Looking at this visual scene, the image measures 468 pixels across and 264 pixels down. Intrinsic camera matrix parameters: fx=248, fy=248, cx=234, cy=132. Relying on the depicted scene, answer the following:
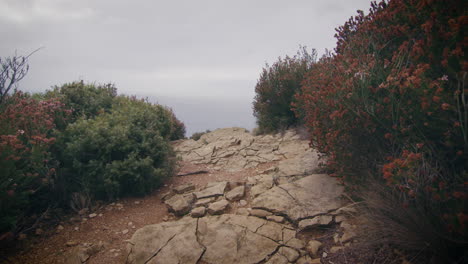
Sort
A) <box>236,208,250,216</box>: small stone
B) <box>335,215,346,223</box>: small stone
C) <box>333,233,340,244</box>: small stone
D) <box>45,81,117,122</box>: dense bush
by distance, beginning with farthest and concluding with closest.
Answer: <box>45,81,117,122</box>: dense bush, <box>236,208,250,216</box>: small stone, <box>335,215,346,223</box>: small stone, <box>333,233,340,244</box>: small stone

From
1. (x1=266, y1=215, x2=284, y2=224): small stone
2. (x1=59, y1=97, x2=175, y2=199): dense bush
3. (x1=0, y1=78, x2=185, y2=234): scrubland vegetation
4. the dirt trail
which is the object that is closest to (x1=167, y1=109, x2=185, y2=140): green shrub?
(x1=0, y1=78, x2=185, y2=234): scrubland vegetation

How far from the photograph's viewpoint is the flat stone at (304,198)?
363 centimetres

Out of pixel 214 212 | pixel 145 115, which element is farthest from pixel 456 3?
pixel 145 115

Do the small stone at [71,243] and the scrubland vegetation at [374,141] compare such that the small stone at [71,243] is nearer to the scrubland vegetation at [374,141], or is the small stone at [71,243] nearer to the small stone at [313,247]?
the scrubland vegetation at [374,141]

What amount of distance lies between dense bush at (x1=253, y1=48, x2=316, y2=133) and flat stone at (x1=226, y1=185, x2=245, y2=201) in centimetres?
454

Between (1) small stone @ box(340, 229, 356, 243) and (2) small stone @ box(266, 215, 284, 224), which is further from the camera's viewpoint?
(2) small stone @ box(266, 215, 284, 224)

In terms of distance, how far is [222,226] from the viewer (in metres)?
3.49

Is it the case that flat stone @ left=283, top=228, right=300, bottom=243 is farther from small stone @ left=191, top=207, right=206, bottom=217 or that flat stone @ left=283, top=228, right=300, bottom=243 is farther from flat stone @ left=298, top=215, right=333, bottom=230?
small stone @ left=191, top=207, right=206, bottom=217

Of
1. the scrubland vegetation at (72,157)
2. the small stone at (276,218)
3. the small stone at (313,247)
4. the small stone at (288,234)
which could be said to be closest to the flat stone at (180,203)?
the scrubland vegetation at (72,157)

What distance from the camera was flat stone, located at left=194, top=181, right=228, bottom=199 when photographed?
185 inches

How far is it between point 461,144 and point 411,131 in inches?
18.7

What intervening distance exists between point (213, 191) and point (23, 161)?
127 inches

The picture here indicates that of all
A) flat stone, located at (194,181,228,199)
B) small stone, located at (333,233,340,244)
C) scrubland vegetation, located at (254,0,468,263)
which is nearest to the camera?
scrubland vegetation, located at (254,0,468,263)

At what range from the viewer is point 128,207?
476 centimetres
